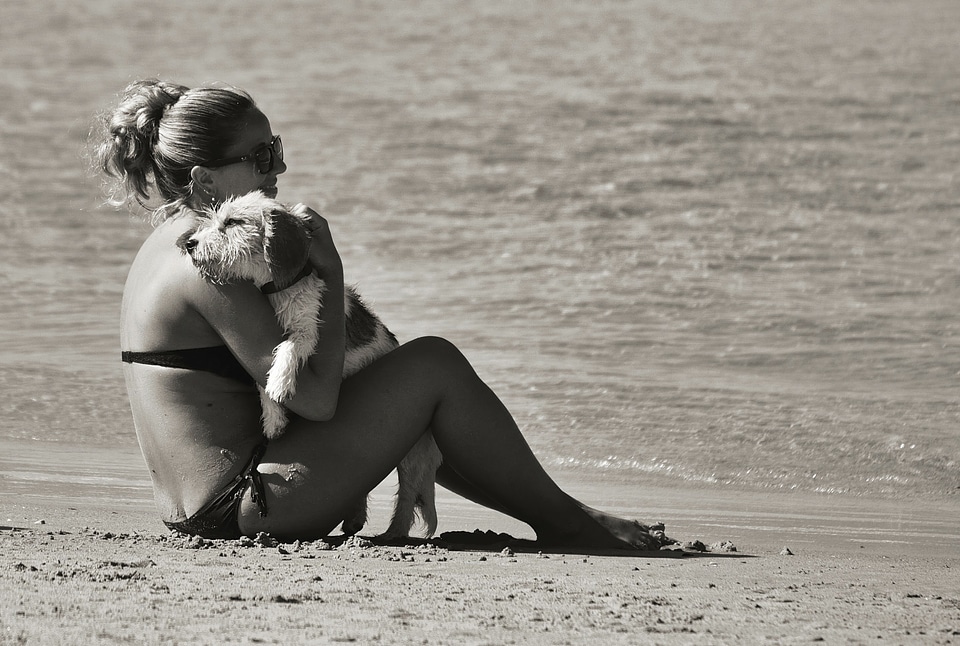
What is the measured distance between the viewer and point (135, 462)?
526 cm

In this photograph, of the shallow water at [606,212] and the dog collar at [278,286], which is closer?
the dog collar at [278,286]

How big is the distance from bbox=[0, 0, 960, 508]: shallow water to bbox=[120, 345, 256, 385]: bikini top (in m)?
1.48

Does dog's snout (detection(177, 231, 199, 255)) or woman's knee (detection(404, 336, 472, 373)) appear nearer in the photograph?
dog's snout (detection(177, 231, 199, 255))

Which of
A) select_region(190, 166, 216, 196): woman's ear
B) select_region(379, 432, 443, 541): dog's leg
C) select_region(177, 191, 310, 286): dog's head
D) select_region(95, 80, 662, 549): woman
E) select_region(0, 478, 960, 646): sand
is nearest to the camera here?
select_region(0, 478, 960, 646): sand

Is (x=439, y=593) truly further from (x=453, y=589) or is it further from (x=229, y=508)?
(x=229, y=508)

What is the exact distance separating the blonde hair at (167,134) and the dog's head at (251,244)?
223 mm

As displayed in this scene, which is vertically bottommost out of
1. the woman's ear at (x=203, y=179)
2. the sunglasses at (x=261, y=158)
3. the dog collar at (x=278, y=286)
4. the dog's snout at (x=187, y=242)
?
the dog collar at (x=278, y=286)

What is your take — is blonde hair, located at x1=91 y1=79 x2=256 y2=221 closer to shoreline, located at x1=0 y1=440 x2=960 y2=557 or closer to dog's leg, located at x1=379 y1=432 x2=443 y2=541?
dog's leg, located at x1=379 y1=432 x2=443 y2=541

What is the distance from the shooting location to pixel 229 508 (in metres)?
3.59

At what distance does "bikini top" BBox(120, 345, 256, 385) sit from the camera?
3.51 metres

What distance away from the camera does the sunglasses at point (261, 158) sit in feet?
11.7

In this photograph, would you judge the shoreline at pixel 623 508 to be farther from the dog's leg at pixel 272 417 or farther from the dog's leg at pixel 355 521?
the dog's leg at pixel 272 417

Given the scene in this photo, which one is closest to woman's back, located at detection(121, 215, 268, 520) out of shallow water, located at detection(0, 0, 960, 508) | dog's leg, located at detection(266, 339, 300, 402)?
dog's leg, located at detection(266, 339, 300, 402)

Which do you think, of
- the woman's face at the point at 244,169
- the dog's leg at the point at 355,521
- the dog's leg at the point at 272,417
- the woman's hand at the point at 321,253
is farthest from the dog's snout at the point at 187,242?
the dog's leg at the point at 355,521
